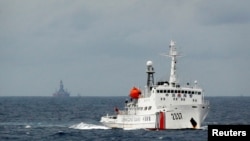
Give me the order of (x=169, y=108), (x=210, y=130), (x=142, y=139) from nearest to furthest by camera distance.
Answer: (x=210, y=130), (x=142, y=139), (x=169, y=108)

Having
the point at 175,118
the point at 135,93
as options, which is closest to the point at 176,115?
the point at 175,118

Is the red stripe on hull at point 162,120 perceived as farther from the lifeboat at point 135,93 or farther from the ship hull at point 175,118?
the lifeboat at point 135,93

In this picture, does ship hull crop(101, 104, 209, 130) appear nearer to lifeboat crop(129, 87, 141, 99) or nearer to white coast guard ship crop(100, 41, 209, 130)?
white coast guard ship crop(100, 41, 209, 130)

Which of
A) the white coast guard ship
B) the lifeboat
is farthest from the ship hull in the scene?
the lifeboat

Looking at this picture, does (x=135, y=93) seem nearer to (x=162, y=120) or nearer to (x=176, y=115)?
(x=162, y=120)

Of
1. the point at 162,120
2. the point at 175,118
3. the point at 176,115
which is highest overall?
the point at 176,115

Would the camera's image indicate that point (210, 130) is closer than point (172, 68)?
Yes

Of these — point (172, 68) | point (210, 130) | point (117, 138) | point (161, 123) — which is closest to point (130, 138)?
point (117, 138)

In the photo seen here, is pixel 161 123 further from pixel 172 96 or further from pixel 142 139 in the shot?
pixel 142 139

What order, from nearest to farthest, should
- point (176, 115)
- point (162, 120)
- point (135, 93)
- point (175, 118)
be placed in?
1. point (162, 120)
2. point (176, 115)
3. point (175, 118)
4. point (135, 93)

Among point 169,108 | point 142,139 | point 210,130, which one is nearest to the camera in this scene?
point 210,130

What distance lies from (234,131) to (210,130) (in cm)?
122

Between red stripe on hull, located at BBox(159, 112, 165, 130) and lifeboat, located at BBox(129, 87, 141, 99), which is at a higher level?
lifeboat, located at BBox(129, 87, 141, 99)

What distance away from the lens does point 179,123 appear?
82000 millimetres
